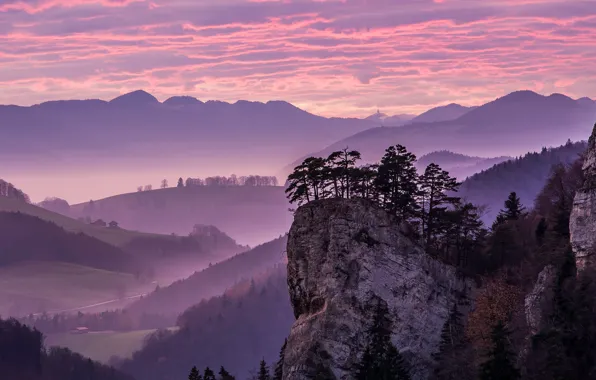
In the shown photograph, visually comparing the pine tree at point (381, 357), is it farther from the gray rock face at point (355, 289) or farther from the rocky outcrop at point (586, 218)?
the rocky outcrop at point (586, 218)

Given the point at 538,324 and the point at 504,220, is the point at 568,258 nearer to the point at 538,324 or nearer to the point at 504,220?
the point at 538,324

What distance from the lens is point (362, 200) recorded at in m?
111

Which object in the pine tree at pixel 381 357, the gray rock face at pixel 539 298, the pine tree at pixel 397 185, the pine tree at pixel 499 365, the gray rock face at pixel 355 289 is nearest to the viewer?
the pine tree at pixel 499 365

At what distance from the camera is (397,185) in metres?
118

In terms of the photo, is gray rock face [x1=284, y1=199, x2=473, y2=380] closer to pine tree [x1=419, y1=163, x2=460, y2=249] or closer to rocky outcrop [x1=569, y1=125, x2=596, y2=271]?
pine tree [x1=419, y1=163, x2=460, y2=249]

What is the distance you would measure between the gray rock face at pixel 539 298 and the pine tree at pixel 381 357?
41.1 feet

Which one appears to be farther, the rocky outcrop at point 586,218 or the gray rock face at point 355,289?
the gray rock face at point 355,289

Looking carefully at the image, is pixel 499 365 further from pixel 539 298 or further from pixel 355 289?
pixel 355 289

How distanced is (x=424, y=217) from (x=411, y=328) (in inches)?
589

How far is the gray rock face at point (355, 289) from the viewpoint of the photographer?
347 feet

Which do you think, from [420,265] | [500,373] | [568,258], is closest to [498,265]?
[420,265]

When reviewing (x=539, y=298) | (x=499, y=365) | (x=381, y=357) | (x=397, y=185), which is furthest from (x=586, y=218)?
(x=397, y=185)

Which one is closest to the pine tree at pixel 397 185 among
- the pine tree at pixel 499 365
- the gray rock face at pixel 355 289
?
the gray rock face at pixel 355 289

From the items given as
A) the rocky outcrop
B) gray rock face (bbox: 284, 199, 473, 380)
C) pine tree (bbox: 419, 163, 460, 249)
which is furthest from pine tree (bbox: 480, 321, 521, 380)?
pine tree (bbox: 419, 163, 460, 249)
